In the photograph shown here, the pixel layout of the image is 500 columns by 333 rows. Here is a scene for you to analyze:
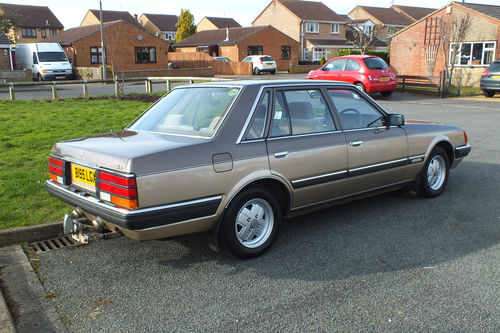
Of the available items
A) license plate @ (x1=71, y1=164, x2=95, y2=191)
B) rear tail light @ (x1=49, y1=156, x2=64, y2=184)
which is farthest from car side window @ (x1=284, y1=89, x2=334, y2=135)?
rear tail light @ (x1=49, y1=156, x2=64, y2=184)

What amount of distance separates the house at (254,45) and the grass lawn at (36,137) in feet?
125

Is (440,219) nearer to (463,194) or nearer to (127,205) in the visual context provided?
(463,194)

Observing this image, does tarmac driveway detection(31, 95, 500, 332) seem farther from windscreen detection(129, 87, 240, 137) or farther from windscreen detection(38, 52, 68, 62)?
windscreen detection(38, 52, 68, 62)

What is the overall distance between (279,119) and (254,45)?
166 ft

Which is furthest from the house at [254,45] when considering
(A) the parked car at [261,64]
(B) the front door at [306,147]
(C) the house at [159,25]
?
(B) the front door at [306,147]

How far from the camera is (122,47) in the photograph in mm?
44438

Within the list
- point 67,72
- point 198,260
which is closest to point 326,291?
point 198,260

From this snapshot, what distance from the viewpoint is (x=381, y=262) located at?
164 inches

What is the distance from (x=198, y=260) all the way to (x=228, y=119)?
1.28m

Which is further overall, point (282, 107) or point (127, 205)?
point (282, 107)

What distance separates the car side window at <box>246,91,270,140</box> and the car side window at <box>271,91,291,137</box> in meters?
0.10

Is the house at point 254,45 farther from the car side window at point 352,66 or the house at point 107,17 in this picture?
the car side window at point 352,66

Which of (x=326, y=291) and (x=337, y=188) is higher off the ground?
(x=337, y=188)

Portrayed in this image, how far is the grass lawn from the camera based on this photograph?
537 cm
